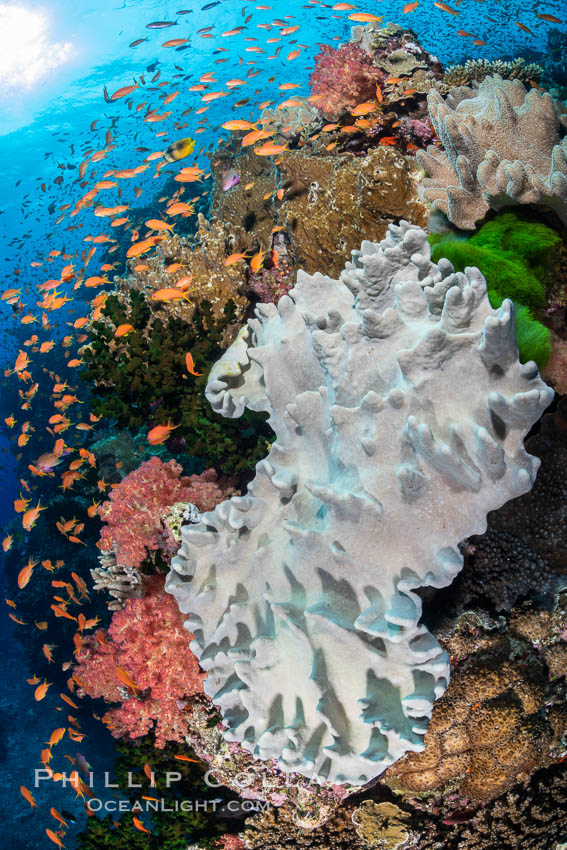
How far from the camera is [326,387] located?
2.42 meters

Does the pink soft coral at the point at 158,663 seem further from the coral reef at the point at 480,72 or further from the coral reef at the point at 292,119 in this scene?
the coral reef at the point at 292,119

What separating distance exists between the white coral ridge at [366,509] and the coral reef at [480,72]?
5552 millimetres

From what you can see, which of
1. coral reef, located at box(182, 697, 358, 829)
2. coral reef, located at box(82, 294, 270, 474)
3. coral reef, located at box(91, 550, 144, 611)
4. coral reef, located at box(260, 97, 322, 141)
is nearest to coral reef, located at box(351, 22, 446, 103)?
coral reef, located at box(260, 97, 322, 141)

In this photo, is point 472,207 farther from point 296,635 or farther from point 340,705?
point 340,705

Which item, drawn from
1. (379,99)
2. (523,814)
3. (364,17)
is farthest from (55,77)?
(523,814)

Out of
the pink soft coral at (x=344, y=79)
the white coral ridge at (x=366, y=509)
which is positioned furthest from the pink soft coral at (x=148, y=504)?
the pink soft coral at (x=344, y=79)

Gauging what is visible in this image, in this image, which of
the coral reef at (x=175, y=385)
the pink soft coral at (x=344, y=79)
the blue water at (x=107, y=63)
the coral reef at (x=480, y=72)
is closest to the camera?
the coral reef at (x=175, y=385)

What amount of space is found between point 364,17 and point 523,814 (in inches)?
428

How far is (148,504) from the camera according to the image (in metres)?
4.48

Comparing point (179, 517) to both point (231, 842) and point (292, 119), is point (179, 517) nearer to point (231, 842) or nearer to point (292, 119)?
point (231, 842)

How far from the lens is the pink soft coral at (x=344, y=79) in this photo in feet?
22.6

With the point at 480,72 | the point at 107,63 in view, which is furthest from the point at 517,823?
the point at 107,63

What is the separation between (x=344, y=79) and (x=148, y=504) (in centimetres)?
694

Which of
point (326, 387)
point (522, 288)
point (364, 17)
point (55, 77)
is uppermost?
point (55, 77)
